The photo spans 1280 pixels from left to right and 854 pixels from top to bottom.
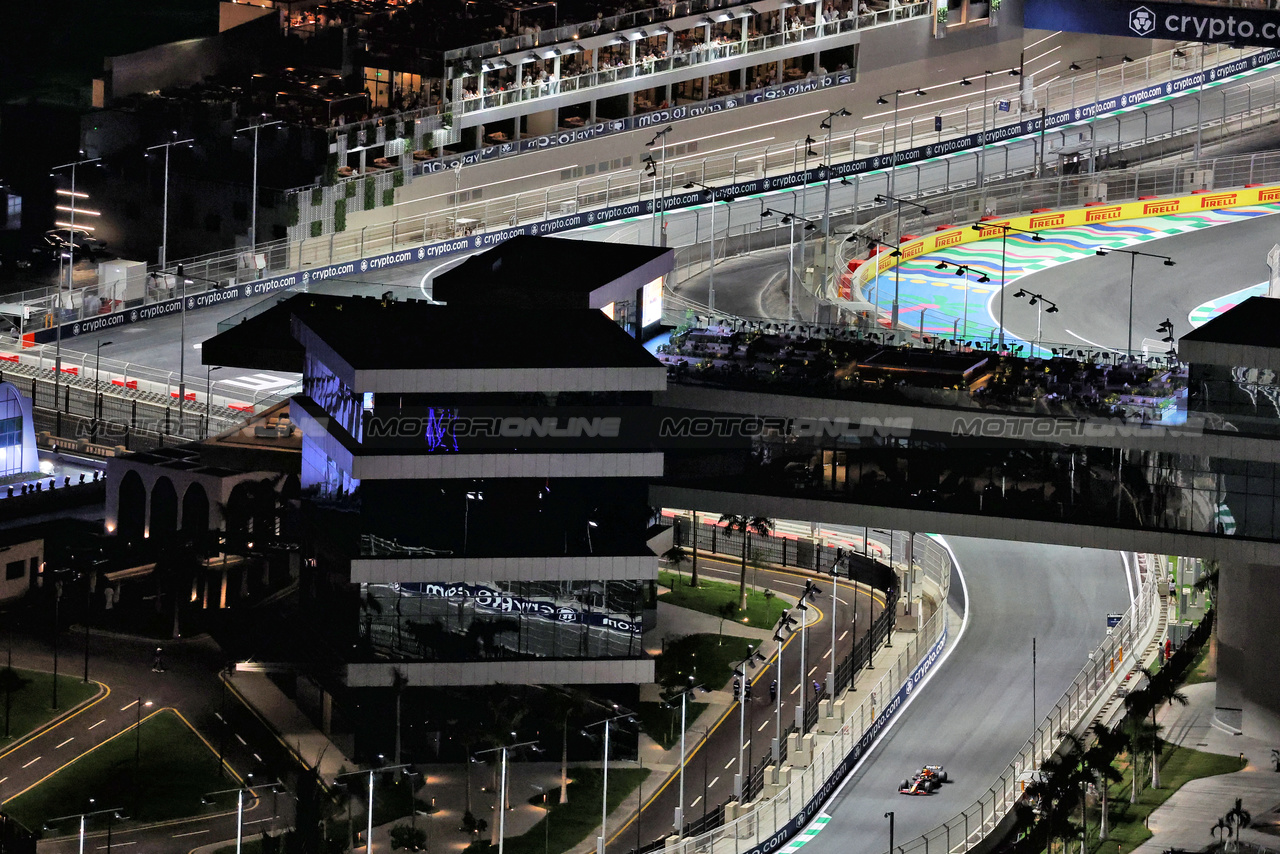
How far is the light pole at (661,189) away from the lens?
130 meters

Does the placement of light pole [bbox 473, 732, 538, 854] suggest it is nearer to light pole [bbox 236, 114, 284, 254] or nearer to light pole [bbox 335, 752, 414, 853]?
light pole [bbox 335, 752, 414, 853]

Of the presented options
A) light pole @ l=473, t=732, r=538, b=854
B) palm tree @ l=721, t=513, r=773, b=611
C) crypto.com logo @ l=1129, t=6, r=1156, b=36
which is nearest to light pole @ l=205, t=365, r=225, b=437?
palm tree @ l=721, t=513, r=773, b=611

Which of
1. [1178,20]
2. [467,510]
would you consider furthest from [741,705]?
[1178,20]

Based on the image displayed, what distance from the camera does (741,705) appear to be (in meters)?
81.9

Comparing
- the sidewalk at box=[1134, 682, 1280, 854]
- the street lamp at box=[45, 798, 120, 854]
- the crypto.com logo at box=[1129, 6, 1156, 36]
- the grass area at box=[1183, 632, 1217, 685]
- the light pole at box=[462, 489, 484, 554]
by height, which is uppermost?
the crypto.com logo at box=[1129, 6, 1156, 36]

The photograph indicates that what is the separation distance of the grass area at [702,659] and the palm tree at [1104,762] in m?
13.9

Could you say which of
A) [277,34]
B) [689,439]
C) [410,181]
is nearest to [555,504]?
[689,439]

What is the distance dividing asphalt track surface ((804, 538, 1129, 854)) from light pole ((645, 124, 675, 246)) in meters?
34.0

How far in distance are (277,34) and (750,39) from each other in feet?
82.9

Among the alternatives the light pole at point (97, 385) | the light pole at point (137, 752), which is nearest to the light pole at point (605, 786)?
the light pole at point (137, 752)

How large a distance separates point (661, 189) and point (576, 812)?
6055cm

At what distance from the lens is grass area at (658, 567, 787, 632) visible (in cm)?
9525

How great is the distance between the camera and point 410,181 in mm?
135125

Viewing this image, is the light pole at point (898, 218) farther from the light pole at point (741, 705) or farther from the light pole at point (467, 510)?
the light pole at point (467, 510)
